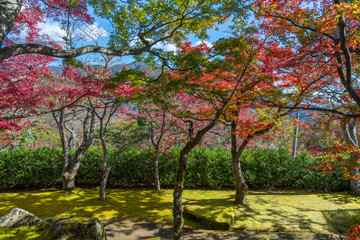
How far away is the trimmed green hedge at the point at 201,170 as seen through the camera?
702cm

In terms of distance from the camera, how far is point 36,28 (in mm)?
4996

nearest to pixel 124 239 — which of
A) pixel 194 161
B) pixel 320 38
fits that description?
pixel 194 161

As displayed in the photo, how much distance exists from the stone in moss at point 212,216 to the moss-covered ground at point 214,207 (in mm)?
23

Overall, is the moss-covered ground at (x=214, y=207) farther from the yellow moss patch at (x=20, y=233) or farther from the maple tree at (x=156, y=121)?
the maple tree at (x=156, y=121)

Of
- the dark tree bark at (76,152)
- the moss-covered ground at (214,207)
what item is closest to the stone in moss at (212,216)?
the moss-covered ground at (214,207)

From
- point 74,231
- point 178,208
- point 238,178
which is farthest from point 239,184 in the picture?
point 74,231

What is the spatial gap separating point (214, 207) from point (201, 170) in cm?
272

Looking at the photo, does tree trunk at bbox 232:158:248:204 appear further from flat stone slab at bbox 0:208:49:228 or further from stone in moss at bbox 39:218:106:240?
flat stone slab at bbox 0:208:49:228

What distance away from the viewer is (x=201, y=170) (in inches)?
290

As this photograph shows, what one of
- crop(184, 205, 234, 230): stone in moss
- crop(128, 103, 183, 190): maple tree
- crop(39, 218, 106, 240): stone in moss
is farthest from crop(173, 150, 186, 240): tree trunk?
crop(128, 103, 183, 190): maple tree

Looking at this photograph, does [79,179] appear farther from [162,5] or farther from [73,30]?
[162,5]

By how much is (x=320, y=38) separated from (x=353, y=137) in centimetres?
512

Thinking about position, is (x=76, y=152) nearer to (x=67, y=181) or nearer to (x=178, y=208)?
(x=67, y=181)

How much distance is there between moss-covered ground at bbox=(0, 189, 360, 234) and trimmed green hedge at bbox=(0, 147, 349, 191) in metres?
0.60
